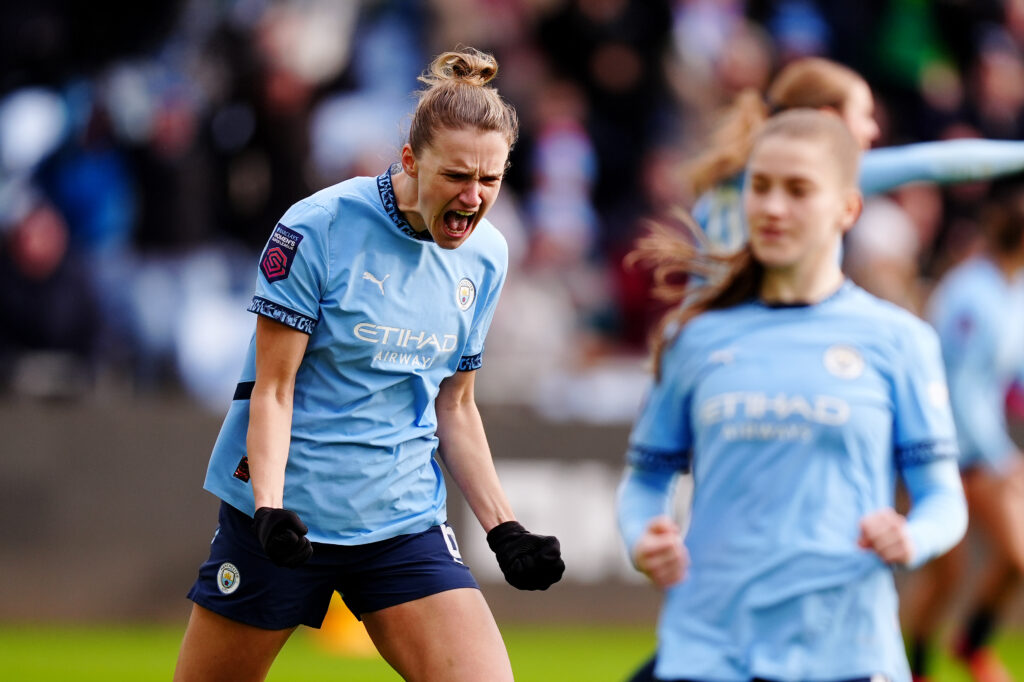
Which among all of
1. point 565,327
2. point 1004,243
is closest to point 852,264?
point 565,327

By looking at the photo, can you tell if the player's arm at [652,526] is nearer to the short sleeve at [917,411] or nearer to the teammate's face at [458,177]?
the short sleeve at [917,411]

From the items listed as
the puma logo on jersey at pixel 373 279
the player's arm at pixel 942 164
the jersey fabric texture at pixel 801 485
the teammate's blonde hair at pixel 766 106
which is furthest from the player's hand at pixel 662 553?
the player's arm at pixel 942 164

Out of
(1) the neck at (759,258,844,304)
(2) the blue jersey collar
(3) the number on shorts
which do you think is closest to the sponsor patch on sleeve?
(2) the blue jersey collar

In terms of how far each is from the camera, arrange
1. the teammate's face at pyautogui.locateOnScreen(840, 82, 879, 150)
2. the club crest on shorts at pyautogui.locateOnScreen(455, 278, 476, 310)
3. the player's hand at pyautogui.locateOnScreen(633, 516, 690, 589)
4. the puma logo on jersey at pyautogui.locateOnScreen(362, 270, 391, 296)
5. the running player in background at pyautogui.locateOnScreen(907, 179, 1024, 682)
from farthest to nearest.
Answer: the running player in background at pyautogui.locateOnScreen(907, 179, 1024, 682) → the teammate's face at pyautogui.locateOnScreen(840, 82, 879, 150) → the club crest on shorts at pyautogui.locateOnScreen(455, 278, 476, 310) → the puma logo on jersey at pyautogui.locateOnScreen(362, 270, 391, 296) → the player's hand at pyautogui.locateOnScreen(633, 516, 690, 589)

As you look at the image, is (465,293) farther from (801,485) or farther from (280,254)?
(801,485)

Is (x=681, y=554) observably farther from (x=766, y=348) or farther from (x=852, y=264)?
(x=852, y=264)

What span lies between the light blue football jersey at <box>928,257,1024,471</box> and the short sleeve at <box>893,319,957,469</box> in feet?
15.8

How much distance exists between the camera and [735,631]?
376cm

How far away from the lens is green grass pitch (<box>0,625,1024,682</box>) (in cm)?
876

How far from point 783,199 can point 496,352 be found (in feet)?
24.7

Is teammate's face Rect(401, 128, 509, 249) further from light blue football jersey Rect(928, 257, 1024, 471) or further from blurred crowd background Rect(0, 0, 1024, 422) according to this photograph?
light blue football jersey Rect(928, 257, 1024, 471)

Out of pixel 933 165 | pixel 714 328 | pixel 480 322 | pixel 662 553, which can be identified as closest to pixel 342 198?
pixel 480 322

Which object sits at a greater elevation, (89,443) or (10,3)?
(10,3)

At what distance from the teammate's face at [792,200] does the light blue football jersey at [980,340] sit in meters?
4.91
